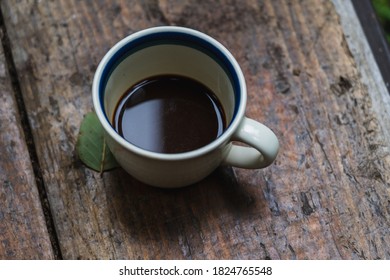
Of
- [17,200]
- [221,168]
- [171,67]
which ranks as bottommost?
[17,200]

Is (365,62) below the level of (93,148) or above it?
above

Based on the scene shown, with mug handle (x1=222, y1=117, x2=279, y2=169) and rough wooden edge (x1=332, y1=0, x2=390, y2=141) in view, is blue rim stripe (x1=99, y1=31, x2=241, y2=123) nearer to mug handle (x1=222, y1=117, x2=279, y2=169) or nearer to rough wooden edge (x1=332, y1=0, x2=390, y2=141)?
mug handle (x1=222, y1=117, x2=279, y2=169)

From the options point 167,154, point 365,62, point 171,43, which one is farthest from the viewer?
point 365,62

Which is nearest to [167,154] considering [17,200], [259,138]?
[259,138]

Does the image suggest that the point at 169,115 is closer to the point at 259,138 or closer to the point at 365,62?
the point at 259,138

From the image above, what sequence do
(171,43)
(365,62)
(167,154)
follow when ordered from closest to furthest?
(167,154) → (171,43) → (365,62)

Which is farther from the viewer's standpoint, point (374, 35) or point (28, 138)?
point (374, 35)
